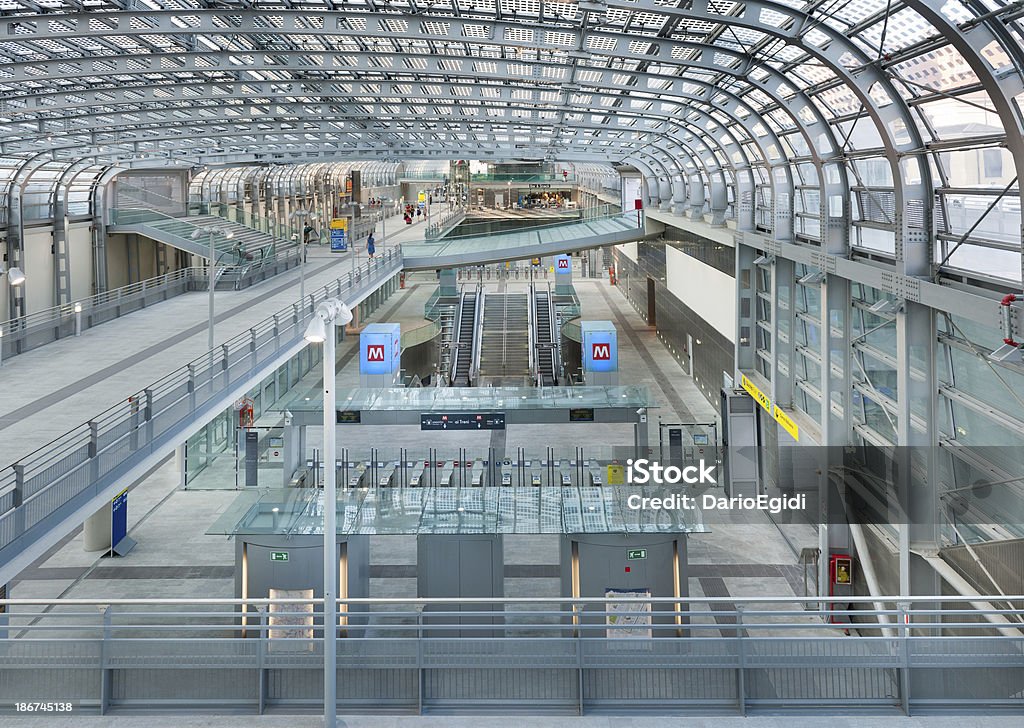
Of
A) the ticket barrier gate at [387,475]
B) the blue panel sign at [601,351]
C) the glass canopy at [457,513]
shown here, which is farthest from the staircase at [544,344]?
the glass canopy at [457,513]

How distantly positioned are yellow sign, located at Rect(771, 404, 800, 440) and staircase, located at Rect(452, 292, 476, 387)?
18.3 m

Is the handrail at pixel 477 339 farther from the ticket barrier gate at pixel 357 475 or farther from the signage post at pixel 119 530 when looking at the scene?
the signage post at pixel 119 530

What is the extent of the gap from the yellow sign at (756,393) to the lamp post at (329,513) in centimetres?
1574

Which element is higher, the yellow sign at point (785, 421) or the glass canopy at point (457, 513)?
the yellow sign at point (785, 421)

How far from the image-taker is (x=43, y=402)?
1909 centimetres

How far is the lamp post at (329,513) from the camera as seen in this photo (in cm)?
896

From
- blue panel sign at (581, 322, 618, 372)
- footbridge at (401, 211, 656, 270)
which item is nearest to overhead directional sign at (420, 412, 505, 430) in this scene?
blue panel sign at (581, 322, 618, 372)

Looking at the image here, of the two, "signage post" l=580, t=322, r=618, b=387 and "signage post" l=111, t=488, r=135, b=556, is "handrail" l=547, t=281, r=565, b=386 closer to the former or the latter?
"signage post" l=580, t=322, r=618, b=387

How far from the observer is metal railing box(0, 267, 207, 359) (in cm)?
2558

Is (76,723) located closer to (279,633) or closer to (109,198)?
(279,633)

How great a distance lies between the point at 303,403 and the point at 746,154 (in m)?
12.6

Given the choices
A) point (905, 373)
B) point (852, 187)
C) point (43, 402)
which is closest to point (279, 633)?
point (43, 402)

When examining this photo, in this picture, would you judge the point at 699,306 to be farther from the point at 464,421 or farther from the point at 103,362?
the point at 103,362

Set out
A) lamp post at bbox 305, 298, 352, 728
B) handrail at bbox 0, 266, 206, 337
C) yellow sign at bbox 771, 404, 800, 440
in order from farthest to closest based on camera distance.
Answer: handrail at bbox 0, 266, 206, 337, yellow sign at bbox 771, 404, 800, 440, lamp post at bbox 305, 298, 352, 728
